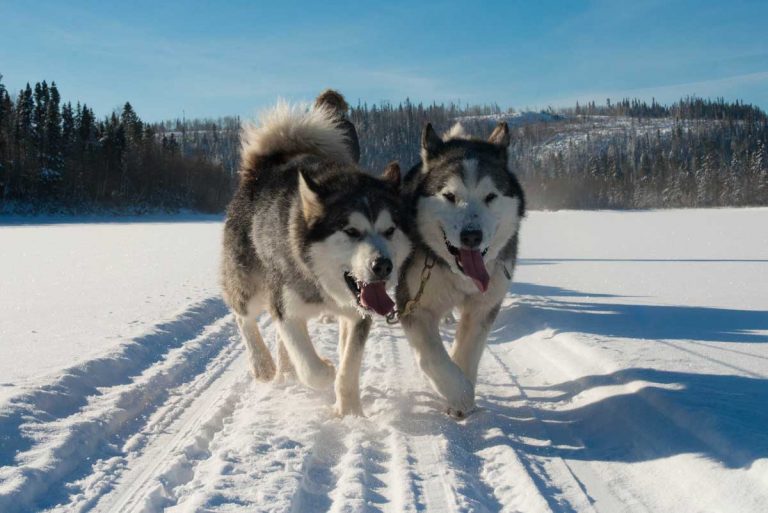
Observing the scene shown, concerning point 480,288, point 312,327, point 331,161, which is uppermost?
point 331,161

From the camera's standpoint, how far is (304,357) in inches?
155

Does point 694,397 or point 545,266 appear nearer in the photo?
point 694,397

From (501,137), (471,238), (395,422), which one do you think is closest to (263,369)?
(395,422)

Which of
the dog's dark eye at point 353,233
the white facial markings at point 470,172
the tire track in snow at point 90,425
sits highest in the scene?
the white facial markings at point 470,172

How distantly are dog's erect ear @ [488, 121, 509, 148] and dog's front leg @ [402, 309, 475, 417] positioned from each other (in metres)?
1.37

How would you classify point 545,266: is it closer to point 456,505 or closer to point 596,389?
point 596,389

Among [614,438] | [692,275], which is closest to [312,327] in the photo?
[614,438]

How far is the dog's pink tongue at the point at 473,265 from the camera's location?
375cm

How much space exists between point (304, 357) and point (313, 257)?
672 millimetres

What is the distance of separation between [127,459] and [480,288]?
2.19 metres

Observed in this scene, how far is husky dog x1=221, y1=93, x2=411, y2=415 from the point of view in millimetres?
3615

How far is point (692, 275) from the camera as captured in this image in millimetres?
10469

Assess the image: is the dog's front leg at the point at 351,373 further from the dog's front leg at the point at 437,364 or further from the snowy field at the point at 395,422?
the dog's front leg at the point at 437,364

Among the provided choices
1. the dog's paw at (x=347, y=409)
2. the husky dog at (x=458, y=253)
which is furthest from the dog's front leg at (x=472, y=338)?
the dog's paw at (x=347, y=409)
